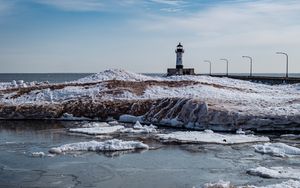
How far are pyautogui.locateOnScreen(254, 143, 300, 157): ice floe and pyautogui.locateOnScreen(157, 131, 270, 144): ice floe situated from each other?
2640 millimetres

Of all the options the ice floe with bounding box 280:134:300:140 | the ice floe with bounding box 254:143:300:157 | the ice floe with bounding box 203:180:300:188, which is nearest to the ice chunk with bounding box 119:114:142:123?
the ice floe with bounding box 280:134:300:140

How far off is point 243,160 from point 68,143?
920 centimetres

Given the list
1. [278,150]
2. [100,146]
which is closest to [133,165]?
[100,146]

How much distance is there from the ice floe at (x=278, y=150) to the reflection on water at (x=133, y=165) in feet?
1.63

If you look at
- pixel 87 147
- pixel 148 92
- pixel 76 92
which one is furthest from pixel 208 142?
pixel 76 92

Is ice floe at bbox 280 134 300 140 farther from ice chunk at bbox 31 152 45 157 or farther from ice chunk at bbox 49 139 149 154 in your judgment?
ice chunk at bbox 31 152 45 157

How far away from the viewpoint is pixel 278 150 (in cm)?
2272

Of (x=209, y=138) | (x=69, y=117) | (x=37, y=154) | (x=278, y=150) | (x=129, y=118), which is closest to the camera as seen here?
(x=37, y=154)

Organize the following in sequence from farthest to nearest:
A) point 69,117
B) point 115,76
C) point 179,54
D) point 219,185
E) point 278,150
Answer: point 179,54
point 115,76
point 69,117
point 278,150
point 219,185

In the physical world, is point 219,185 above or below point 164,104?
below

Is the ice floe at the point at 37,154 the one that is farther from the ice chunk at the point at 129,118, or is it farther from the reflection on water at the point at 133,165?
the ice chunk at the point at 129,118

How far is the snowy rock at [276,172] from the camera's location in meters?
17.5

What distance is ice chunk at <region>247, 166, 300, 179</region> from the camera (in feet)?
57.5

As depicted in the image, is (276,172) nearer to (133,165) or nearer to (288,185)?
(288,185)
